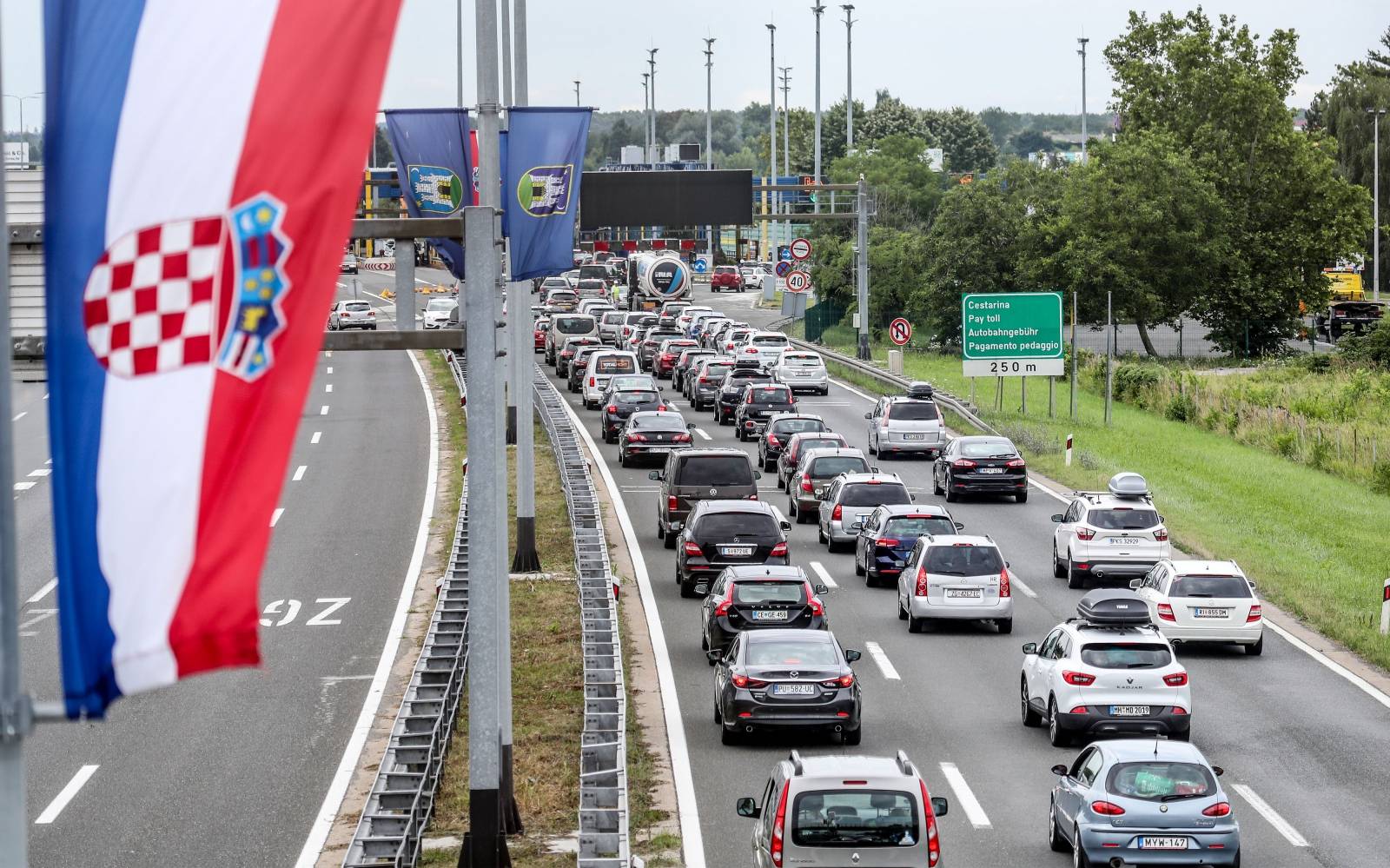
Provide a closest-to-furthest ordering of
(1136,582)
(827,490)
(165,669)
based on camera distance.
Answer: (165,669) → (1136,582) → (827,490)

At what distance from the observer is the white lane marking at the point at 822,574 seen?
34.1 metres

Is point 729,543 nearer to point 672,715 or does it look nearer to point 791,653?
point 672,715

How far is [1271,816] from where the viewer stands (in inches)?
786

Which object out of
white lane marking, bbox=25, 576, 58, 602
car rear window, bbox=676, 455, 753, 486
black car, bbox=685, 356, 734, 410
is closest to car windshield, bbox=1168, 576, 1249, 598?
car rear window, bbox=676, 455, 753, 486

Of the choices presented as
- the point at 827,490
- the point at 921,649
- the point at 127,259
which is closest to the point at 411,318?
the point at 127,259

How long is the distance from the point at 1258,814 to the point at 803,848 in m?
6.47

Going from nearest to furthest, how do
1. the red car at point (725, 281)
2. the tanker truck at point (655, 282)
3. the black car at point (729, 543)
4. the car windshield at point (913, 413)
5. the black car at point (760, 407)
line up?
the black car at point (729, 543), the car windshield at point (913, 413), the black car at point (760, 407), the tanker truck at point (655, 282), the red car at point (725, 281)

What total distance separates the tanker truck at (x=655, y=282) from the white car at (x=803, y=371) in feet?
90.2

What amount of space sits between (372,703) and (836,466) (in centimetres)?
1721

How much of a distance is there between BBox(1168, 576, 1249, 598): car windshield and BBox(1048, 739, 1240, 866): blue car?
35.3ft

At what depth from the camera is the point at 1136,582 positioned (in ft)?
104

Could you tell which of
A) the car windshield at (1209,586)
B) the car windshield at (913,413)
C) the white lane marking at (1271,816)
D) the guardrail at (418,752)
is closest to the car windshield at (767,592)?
the guardrail at (418,752)

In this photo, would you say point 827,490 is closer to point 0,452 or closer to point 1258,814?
point 1258,814

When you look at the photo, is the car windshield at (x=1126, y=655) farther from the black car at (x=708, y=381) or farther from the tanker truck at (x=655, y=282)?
the tanker truck at (x=655, y=282)
